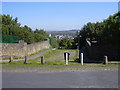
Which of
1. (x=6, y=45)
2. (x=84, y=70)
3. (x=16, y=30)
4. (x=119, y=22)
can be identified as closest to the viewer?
(x=84, y=70)

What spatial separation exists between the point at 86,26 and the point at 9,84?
59230mm

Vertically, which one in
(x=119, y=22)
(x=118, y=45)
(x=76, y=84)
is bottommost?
(x=76, y=84)

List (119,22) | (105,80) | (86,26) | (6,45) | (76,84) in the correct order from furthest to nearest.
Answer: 1. (86,26)
2. (6,45)
3. (119,22)
4. (105,80)
5. (76,84)

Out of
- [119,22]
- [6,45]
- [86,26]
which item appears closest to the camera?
[119,22]

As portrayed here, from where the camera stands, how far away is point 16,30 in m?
46.7

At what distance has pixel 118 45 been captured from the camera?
26250 millimetres

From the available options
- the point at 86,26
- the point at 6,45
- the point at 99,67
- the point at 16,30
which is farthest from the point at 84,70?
the point at 86,26

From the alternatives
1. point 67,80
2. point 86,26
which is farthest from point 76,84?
point 86,26

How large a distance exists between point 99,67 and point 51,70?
9.69 ft

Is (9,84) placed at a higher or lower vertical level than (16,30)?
lower

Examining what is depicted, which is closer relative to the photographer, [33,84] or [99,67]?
[33,84]

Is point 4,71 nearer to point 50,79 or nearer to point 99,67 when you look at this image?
point 50,79

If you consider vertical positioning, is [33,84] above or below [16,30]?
below

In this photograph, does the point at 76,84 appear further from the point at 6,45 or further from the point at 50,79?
the point at 6,45
